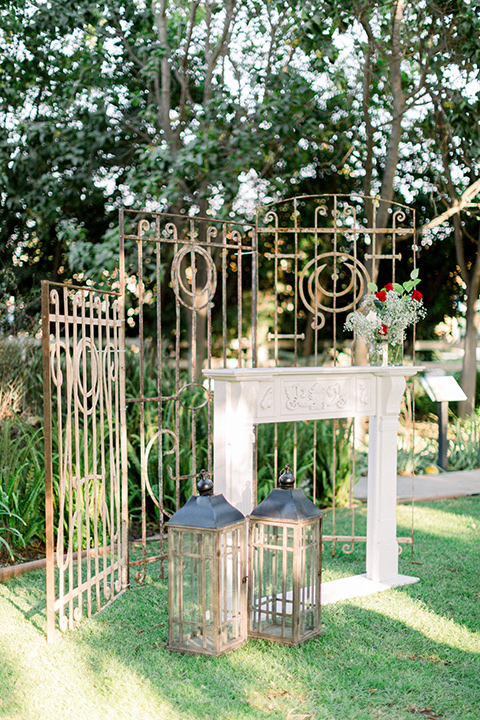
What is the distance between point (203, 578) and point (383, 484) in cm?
166

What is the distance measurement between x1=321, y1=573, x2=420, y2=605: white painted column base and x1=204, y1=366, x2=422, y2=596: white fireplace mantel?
15 mm

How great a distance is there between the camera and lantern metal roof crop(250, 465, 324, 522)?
3.48 m

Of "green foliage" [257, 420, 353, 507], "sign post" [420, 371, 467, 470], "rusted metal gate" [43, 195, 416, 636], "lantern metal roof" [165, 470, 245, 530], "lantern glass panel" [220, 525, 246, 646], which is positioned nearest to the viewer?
"lantern metal roof" [165, 470, 245, 530]

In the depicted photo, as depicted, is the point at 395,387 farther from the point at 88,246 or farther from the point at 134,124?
the point at 134,124

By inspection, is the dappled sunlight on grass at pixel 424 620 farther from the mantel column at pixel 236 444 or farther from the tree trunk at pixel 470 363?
the tree trunk at pixel 470 363

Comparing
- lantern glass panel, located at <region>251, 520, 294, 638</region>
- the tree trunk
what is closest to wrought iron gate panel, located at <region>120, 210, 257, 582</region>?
lantern glass panel, located at <region>251, 520, 294, 638</region>

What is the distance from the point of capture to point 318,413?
424 cm

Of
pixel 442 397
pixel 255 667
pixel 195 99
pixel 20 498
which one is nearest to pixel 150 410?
pixel 20 498

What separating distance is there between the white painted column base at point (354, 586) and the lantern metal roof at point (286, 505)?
2.83 ft

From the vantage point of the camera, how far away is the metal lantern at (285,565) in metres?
3.45

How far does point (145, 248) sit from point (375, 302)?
4.27m

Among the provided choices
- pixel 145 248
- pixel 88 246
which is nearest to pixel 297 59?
pixel 145 248

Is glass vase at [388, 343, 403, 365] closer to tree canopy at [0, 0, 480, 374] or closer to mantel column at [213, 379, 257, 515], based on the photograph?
mantel column at [213, 379, 257, 515]

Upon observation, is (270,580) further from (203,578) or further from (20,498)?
(20,498)
